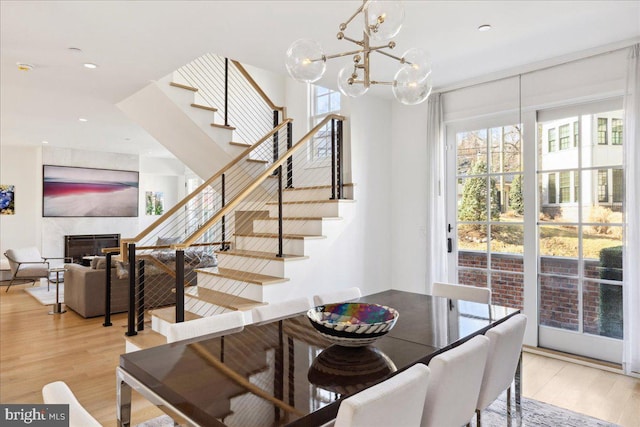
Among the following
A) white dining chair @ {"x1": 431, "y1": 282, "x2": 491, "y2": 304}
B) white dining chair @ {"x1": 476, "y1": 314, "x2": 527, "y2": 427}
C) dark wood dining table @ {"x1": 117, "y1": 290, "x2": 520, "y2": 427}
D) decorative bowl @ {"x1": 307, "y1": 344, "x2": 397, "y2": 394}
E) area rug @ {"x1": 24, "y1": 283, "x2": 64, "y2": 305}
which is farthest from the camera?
area rug @ {"x1": 24, "y1": 283, "x2": 64, "y2": 305}

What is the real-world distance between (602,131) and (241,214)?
394 cm

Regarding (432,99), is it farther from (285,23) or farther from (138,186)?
(138,186)

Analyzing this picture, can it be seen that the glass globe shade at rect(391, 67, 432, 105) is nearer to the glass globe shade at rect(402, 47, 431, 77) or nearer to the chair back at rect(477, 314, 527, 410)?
the glass globe shade at rect(402, 47, 431, 77)

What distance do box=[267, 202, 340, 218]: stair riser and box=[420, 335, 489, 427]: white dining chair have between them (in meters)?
2.61

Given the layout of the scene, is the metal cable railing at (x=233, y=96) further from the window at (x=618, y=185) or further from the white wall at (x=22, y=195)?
the white wall at (x=22, y=195)

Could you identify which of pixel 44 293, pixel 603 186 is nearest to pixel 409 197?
pixel 603 186

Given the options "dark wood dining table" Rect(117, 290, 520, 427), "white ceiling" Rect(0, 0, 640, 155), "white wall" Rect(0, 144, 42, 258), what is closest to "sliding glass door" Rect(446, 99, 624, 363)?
"white ceiling" Rect(0, 0, 640, 155)

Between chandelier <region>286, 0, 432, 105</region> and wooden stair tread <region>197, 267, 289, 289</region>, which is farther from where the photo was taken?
wooden stair tread <region>197, 267, 289, 289</region>

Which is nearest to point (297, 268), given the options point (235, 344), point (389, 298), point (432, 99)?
point (389, 298)

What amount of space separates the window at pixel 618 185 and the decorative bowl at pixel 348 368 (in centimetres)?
288

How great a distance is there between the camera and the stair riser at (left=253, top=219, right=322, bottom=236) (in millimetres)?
4022

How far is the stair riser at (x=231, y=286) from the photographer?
3404 millimetres

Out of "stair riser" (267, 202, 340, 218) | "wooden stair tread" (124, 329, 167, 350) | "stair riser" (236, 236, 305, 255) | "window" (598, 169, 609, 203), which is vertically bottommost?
A: "wooden stair tread" (124, 329, 167, 350)

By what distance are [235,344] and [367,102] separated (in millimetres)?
3446
